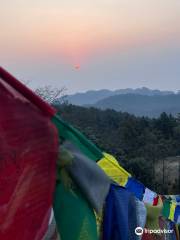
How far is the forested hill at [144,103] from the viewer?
193ft

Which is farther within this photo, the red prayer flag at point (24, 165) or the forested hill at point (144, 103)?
the forested hill at point (144, 103)

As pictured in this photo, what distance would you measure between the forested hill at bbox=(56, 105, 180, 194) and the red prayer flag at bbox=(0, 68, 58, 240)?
1677 cm

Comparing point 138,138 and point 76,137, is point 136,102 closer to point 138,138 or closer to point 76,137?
point 138,138

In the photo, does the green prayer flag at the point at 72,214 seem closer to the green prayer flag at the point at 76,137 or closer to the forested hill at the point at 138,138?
the green prayer flag at the point at 76,137

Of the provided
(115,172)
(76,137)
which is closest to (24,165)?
(76,137)

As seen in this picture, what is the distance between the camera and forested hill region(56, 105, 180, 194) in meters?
19.9

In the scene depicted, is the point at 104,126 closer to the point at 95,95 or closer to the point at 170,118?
the point at 170,118

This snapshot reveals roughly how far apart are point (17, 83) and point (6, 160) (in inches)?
11.0

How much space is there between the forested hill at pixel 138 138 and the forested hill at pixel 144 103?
31.4 m

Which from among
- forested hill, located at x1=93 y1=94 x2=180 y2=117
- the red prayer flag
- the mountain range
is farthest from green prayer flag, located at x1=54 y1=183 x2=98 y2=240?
forested hill, located at x1=93 y1=94 x2=180 y2=117

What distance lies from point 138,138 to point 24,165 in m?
20.9

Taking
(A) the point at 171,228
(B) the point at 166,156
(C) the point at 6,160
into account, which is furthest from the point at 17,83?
(B) the point at 166,156

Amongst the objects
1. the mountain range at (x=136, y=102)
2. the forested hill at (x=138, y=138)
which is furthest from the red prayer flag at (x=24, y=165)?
the mountain range at (x=136, y=102)
